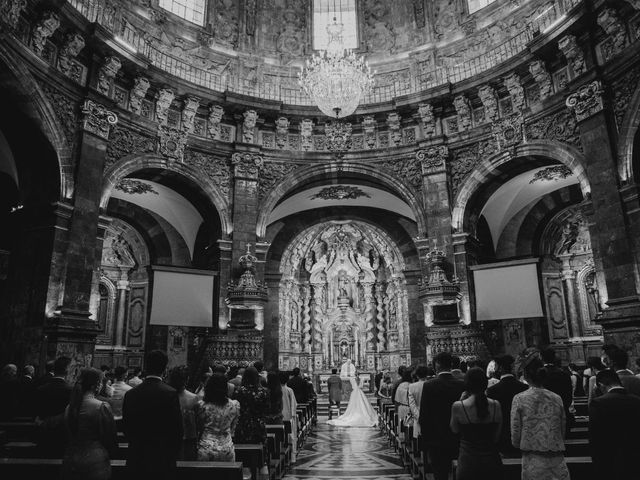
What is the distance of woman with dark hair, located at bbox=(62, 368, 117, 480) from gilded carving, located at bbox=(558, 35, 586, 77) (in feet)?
37.2

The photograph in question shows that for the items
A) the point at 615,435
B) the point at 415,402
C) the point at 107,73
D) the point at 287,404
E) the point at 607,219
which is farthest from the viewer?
the point at 107,73

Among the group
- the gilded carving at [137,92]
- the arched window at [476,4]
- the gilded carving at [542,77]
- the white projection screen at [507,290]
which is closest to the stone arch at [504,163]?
the gilded carving at [542,77]

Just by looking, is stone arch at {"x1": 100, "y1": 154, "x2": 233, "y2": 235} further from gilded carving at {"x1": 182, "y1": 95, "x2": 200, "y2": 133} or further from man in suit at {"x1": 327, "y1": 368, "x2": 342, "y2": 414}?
man in suit at {"x1": 327, "y1": 368, "x2": 342, "y2": 414}

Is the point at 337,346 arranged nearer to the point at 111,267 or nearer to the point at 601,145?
the point at 111,267

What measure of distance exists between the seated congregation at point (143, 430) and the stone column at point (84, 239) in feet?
11.4

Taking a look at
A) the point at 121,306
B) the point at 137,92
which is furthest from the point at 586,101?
the point at 121,306

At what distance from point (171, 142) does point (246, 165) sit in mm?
2079

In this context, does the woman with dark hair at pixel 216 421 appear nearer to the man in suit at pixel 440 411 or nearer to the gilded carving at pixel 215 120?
the man in suit at pixel 440 411

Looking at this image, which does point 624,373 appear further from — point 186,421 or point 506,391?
point 186,421

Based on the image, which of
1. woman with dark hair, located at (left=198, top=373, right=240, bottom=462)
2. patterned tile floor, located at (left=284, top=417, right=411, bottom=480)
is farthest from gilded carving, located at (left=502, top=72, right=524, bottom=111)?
woman with dark hair, located at (left=198, top=373, right=240, bottom=462)

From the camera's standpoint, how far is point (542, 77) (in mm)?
11859

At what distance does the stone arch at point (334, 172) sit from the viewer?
13648 mm

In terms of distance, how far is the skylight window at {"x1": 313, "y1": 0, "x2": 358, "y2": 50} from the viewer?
15.7 metres

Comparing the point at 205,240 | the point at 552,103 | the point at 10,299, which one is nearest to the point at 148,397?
the point at 10,299
